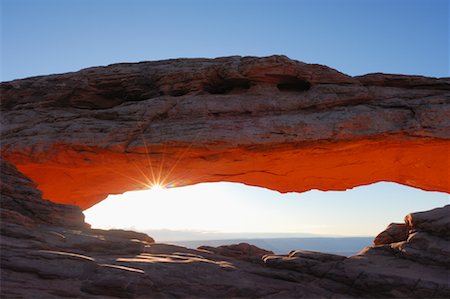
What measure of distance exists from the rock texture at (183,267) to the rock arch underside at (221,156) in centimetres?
5

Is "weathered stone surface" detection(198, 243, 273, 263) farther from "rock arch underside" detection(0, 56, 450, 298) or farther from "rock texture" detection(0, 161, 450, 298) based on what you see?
"rock texture" detection(0, 161, 450, 298)

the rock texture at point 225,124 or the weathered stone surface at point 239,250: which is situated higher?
the rock texture at point 225,124

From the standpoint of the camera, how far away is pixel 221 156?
67.7 ft

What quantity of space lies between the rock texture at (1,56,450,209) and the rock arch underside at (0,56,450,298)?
0.07 m

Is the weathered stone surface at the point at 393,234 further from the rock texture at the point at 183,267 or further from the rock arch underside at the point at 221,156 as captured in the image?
the rock texture at the point at 183,267

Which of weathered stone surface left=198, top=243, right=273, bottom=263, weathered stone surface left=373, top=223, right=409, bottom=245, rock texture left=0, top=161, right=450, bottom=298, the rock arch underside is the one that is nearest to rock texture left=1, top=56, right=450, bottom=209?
the rock arch underside

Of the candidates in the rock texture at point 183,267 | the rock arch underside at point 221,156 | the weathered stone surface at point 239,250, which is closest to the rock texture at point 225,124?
the rock arch underside at point 221,156

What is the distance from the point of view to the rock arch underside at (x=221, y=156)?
→ 1172cm

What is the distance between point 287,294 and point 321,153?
11.0m

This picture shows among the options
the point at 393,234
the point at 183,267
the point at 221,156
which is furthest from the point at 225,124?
the point at 183,267

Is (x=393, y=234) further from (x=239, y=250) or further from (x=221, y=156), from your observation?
(x=221, y=156)

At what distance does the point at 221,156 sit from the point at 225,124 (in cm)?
168

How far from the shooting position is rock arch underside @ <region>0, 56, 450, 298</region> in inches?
461

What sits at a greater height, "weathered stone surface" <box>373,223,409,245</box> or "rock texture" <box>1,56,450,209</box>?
"rock texture" <box>1,56,450,209</box>
